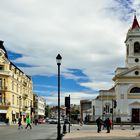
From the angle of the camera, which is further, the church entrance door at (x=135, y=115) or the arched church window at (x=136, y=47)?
the arched church window at (x=136, y=47)

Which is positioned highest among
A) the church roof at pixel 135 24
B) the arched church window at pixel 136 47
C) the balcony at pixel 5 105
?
the church roof at pixel 135 24

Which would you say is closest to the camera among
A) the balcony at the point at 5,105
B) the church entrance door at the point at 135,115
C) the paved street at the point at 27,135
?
the paved street at the point at 27,135

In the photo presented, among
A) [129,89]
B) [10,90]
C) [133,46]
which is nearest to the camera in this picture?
[10,90]

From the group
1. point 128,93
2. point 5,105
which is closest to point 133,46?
point 128,93

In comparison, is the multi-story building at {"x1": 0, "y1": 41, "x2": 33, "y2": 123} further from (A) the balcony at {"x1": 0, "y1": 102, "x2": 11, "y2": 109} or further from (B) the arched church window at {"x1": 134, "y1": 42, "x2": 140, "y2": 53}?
(B) the arched church window at {"x1": 134, "y1": 42, "x2": 140, "y2": 53}

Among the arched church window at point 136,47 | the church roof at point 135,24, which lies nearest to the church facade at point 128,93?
the arched church window at point 136,47

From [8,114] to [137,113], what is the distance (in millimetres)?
28175

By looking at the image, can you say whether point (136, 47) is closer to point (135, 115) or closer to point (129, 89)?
point (129, 89)

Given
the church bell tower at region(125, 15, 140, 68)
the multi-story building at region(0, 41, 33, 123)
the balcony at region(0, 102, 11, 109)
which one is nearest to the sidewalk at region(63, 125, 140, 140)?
the balcony at region(0, 102, 11, 109)

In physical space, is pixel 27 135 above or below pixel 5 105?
below

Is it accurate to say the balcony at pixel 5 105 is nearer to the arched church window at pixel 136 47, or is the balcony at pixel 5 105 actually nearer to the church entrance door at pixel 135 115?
the church entrance door at pixel 135 115

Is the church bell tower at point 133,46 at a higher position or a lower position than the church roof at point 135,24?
lower

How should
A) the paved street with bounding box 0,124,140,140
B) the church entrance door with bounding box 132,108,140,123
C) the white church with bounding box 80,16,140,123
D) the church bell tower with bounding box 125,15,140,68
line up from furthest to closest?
the church bell tower with bounding box 125,15,140,68, the white church with bounding box 80,16,140,123, the church entrance door with bounding box 132,108,140,123, the paved street with bounding box 0,124,140,140

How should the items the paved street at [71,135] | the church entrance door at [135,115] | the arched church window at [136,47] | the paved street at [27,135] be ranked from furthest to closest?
1. the arched church window at [136,47]
2. the church entrance door at [135,115]
3. the paved street at [27,135]
4. the paved street at [71,135]
